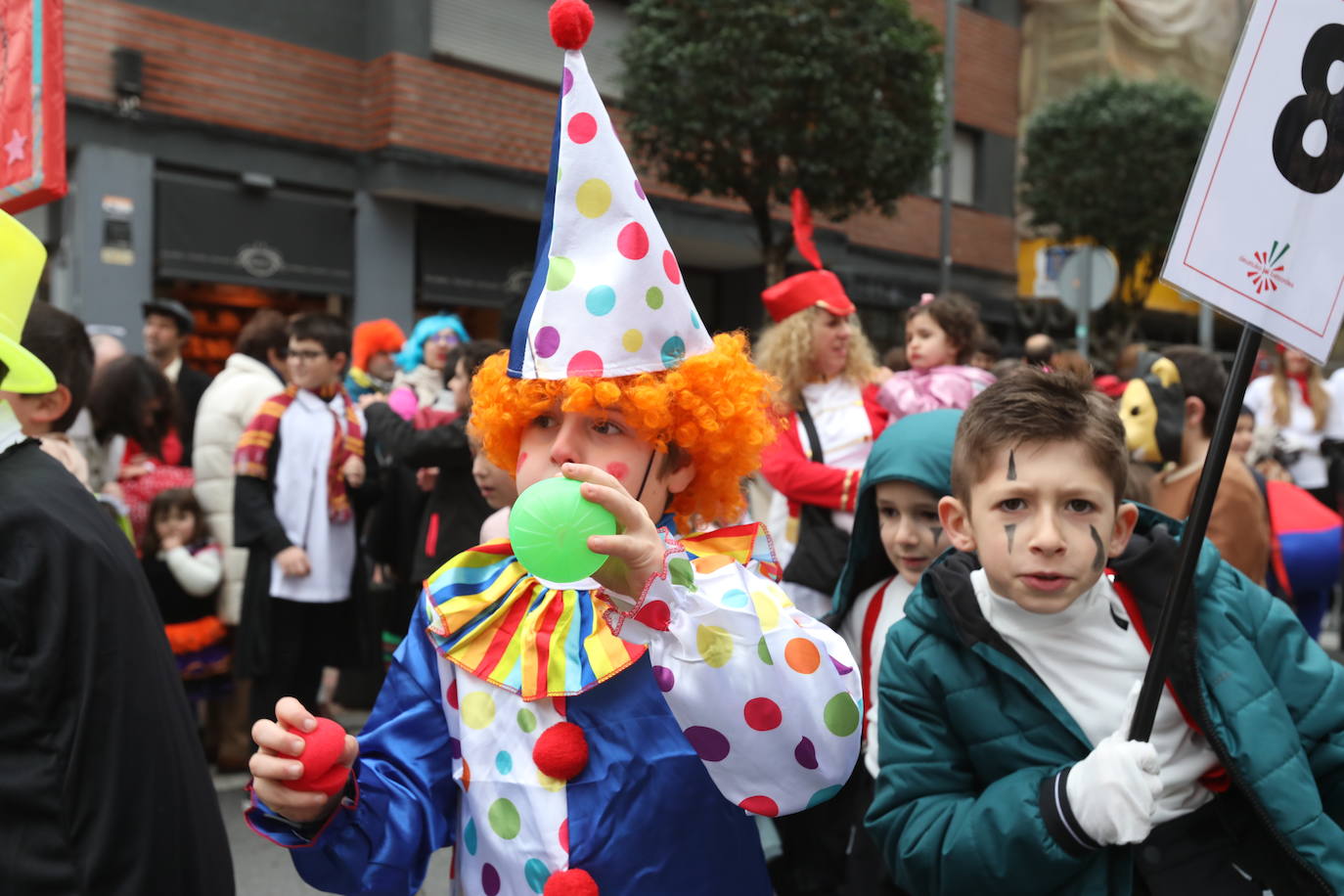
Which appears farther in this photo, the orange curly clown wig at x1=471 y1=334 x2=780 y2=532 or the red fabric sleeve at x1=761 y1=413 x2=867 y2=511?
the red fabric sleeve at x1=761 y1=413 x2=867 y2=511

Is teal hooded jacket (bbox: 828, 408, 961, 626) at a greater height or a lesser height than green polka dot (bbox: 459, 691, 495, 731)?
greater

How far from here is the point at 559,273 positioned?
1.74 m

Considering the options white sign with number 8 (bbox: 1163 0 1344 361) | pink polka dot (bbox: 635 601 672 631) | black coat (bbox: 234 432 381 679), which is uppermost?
white sign with number 8 (bbox: 1163 0 1344 361)

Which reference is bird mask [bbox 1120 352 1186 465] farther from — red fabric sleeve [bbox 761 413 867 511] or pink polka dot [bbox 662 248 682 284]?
pink polka dot [bbox 662 248 682 284]

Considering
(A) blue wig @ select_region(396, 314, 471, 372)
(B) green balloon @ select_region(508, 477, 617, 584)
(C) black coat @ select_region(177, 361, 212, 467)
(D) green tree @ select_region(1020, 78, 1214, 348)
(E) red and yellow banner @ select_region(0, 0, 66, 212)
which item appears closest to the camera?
(B) green balloon @ select_region(508, 477, 617, 584)

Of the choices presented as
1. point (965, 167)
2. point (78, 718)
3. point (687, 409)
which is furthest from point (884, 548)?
point (965, 167)

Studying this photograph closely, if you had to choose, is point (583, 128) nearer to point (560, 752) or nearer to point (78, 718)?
point (560, 752)

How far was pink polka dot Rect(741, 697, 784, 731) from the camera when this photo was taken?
149 cm

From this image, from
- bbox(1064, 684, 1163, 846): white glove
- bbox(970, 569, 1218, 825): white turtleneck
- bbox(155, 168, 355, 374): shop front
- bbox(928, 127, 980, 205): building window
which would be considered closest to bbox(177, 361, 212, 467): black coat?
bbox(970, 569, 1218, 825): white turtleneck

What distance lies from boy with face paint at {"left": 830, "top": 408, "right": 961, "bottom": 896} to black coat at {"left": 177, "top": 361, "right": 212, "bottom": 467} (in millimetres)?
4189

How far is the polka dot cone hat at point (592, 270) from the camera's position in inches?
67.2

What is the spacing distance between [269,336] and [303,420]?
78 centimetres

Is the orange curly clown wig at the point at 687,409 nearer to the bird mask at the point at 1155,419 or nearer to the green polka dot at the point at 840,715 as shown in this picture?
the green polka dot at the point at 840,715

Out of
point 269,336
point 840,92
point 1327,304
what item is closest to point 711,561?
point 1327,304
